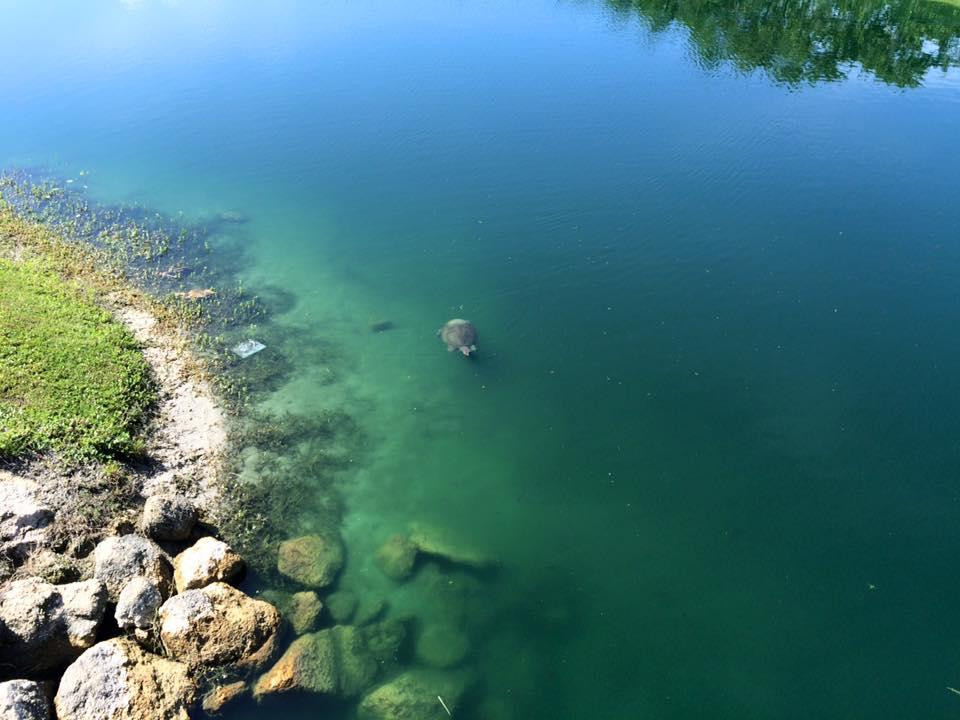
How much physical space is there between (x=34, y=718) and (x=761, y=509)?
9.02 meters

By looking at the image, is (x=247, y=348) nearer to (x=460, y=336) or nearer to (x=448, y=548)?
(x=460, y=336)

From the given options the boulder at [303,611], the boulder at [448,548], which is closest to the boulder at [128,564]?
the boulder at [303,611]

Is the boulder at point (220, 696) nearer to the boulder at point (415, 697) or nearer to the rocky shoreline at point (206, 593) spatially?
the rocky shoreline at point (206, 593)

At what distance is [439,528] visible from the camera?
31.4 ft

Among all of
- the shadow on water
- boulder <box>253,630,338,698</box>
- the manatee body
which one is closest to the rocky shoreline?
boulder <box>253,630,338,698</box>

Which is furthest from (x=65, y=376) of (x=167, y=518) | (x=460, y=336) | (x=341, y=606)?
(x=460, y=336)

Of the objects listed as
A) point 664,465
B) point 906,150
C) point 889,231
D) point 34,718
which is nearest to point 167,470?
point 34,718

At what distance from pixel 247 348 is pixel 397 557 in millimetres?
5260

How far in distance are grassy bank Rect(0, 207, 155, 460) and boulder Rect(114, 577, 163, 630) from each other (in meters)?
2.47

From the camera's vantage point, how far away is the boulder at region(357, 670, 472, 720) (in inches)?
294

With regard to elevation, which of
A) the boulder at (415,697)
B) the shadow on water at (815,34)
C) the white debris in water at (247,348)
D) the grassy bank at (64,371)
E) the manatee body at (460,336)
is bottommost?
the boulder at (415,697)

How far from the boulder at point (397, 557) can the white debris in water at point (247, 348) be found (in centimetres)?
476

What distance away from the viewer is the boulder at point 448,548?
9.09 meters

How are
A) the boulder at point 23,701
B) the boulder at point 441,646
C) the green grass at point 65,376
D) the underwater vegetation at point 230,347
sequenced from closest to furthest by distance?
the boulder at point 23,701
the boulder at point 441,646
the green grass at point 65,376
the underwater vegetation at point 230,347
